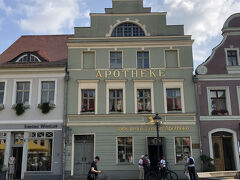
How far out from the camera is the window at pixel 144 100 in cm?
2100

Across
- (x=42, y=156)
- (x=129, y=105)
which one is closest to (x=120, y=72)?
(x=129, y=105)

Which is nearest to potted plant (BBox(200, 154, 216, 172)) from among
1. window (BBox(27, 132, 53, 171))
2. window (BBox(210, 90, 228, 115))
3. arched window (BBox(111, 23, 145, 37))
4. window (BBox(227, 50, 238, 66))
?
window (BBox(210, 90, 228, 115))

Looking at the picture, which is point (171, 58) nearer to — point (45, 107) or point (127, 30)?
point (127, 30)

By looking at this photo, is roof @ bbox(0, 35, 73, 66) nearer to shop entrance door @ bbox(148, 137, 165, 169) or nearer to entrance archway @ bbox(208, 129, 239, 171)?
shop entrance door @ bbox(148, 137, 165, 169)

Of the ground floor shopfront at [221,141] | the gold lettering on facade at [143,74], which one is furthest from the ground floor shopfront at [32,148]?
the ground floor shopfront at [221,141]

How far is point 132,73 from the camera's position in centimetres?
2150

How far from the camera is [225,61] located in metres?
21.7

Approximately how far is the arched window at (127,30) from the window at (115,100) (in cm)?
484

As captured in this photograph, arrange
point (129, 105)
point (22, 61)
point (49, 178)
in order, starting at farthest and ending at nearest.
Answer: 1. point (22, 61)
2. point (129, 105)
3. point (49, 178)

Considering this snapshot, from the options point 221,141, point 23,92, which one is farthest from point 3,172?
point 221,141

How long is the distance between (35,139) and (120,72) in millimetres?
8281

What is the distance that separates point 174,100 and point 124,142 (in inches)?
200

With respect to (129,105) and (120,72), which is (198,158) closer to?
(129,105)

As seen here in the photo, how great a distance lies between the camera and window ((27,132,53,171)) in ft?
66.0
